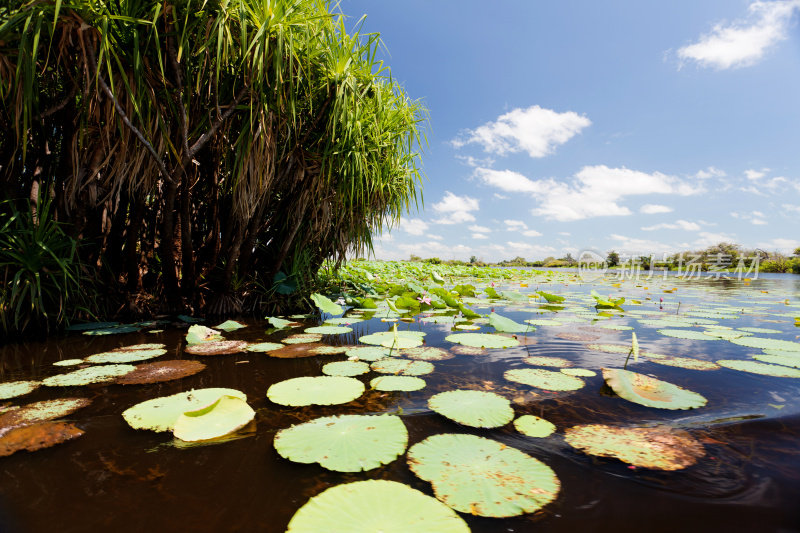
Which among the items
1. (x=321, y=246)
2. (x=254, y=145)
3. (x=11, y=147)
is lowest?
(x=321, y=246)

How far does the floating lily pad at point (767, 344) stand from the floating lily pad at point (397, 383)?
82.8 inches

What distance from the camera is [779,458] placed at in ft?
2.75

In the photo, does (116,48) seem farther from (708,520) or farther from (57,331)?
(708,520)

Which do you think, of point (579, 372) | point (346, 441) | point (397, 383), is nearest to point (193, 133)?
point (397, 383)

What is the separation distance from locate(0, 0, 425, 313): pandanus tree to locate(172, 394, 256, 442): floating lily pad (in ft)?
5.85

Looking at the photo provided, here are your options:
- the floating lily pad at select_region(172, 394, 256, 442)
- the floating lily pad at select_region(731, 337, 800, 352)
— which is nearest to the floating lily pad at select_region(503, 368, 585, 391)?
the floating lily pad at select_region(172, 394, 256, 442)

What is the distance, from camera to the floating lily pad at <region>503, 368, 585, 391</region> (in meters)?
1.34

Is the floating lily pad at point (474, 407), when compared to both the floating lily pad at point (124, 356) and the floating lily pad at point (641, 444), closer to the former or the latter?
the floating lily pad at point (641, 444)

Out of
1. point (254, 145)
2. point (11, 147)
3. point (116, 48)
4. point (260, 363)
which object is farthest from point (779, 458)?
point (11, 147)

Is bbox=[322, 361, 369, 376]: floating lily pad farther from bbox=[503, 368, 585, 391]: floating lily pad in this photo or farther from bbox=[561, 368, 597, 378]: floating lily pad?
bbox=[561, 368, 597, 378]: floating lily pad

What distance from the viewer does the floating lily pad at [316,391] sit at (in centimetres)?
120

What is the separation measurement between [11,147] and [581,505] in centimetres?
374

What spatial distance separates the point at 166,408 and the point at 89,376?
2.21 feet

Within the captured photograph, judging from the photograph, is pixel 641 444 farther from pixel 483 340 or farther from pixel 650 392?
pixel 483 340
